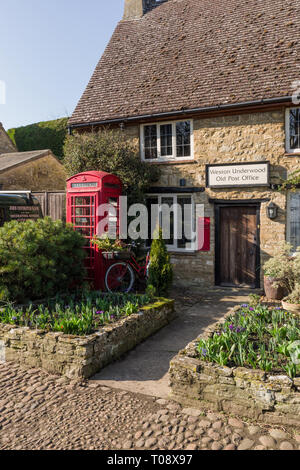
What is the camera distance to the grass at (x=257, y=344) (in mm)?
4480

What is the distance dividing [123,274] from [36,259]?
9.97 ft

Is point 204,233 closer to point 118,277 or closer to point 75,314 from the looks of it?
point 118,277

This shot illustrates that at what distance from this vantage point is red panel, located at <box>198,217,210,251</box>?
1149 centimetres

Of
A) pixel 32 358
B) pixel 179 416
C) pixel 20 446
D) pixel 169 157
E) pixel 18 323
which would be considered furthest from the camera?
pixel 169 157

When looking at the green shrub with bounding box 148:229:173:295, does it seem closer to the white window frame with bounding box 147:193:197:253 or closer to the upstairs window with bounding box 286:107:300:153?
the white window frame with bounding box 147:193:197:253

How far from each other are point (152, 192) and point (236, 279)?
149 inches

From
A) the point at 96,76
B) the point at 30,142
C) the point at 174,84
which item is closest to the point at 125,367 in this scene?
the point at 174,84

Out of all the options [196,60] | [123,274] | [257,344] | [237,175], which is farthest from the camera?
[196,60]

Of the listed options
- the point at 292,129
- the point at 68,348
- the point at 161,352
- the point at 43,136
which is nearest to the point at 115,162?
the point at 292,129

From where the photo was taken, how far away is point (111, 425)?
4027 mm

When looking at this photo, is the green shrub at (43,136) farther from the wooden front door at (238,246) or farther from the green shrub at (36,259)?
the green shrub at (36,259)

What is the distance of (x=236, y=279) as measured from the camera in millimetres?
11359

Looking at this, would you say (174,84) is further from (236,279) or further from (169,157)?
(236,279)

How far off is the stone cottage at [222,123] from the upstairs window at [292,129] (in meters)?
0.03
